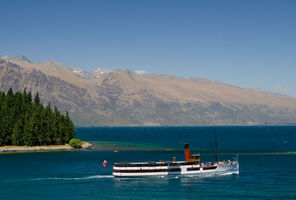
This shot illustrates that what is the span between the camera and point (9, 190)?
10100cm

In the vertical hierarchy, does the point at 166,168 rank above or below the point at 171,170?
above

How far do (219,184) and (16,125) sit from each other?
400ft

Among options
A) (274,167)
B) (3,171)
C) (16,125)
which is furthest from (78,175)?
(16,125)

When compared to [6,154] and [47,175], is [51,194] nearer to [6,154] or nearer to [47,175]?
[47,175]

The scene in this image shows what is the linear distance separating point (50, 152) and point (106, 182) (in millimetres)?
91061

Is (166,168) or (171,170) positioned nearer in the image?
(166,168)

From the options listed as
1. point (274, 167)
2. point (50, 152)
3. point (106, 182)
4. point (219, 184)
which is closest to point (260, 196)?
point (219, 184)

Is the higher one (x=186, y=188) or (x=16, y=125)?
(x=16, y=125)

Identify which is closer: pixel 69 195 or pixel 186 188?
pixel 69 195

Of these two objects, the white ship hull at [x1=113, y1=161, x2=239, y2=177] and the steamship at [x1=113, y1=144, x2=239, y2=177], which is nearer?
the white ship hull at [x1=113, y1=161, x2=239, y2=177]

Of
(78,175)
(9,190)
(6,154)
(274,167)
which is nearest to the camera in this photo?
Answer: (9,190)

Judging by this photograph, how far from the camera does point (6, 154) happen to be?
7224 inches

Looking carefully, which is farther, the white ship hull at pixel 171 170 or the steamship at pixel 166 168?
the steamship at pixel 166 168

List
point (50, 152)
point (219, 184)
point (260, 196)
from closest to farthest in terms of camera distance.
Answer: point (260, 196), point (219, 184), point (50, 152)
